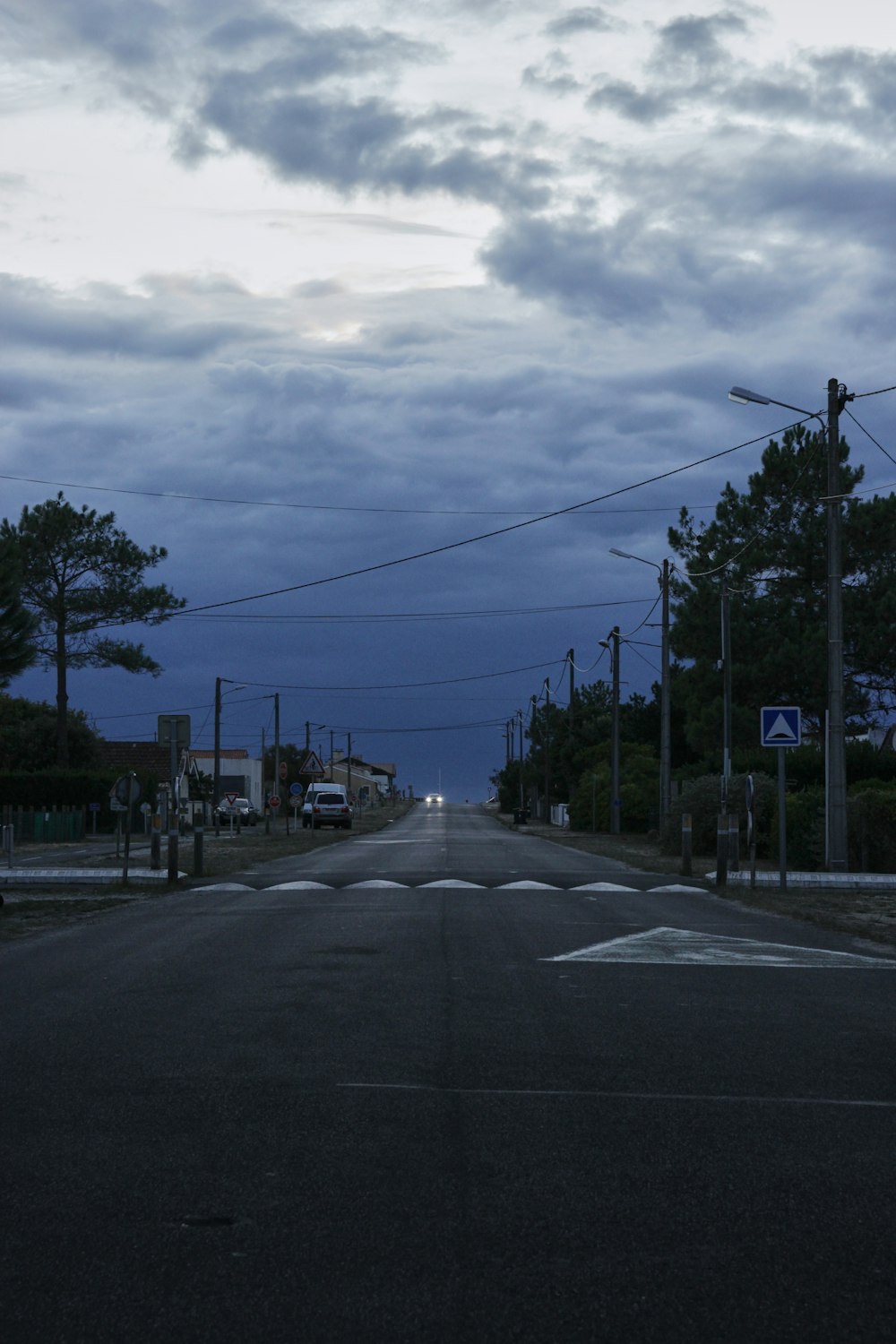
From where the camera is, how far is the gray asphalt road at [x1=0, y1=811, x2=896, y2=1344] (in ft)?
14.2

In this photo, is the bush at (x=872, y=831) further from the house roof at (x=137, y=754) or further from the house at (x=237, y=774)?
the house at (x=237, y=774)

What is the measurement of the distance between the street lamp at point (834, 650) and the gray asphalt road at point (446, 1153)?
42.9 feet

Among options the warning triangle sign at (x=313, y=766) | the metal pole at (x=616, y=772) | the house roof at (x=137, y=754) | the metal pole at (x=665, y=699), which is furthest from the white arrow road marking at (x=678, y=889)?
the house roof at (x=137, y=754)

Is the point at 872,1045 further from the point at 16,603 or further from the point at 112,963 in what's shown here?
the point at 16,603

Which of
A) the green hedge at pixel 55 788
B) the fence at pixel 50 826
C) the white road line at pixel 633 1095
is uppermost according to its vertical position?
the green hedge at pixel 55 788

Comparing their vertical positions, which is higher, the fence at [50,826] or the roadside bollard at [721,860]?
the roadside bollard at [721,860]

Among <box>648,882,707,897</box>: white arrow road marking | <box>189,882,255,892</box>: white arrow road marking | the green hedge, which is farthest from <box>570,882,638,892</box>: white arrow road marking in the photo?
the green hedge

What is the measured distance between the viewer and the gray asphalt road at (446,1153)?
432cm

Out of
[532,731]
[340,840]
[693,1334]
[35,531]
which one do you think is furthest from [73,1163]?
[532,731]

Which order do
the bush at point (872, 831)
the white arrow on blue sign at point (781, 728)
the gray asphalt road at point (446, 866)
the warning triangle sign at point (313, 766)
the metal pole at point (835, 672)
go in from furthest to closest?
1. the warning triangle sign at point (313, 766)
2. the bush at point (872, 831)
3. the gray asphalt road at point (446, 866)
4. the metal pole at point (835, 672)
5. the white arrow on blue sign at point (781, 728)

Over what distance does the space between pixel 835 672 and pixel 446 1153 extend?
20827 mm

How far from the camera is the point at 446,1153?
6.03 metres

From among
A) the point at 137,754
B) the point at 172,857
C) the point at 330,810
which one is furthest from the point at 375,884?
the point at 137,754

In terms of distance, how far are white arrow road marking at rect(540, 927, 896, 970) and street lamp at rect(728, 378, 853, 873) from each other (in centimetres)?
1032
